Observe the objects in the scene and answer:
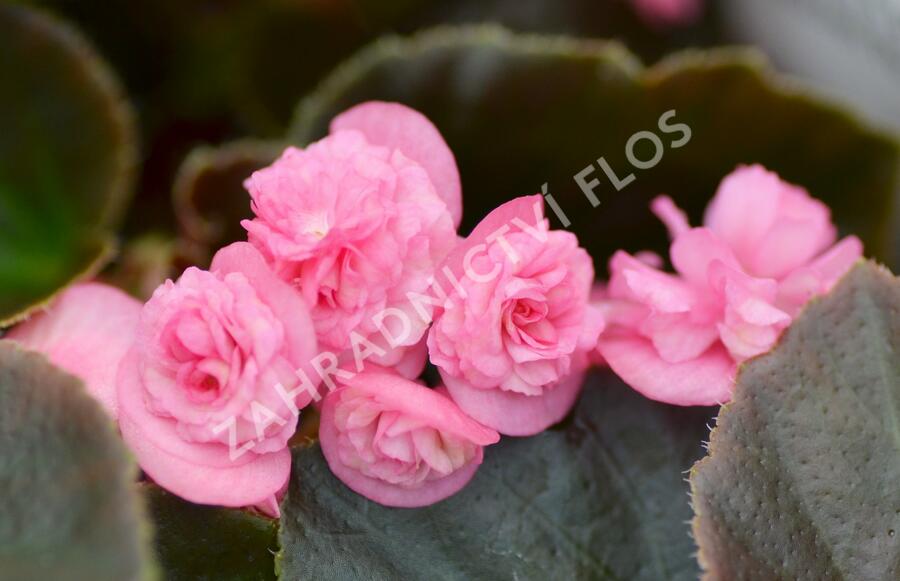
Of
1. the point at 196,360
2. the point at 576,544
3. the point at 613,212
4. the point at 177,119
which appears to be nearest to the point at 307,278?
the point at 196,360

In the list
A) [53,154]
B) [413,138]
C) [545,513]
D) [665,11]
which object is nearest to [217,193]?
[53,154]

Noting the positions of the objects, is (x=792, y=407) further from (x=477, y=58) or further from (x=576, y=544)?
(x=477, y=58)

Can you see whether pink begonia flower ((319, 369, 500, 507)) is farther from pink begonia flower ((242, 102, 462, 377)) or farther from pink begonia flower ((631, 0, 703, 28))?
pink begonia flower ((631, 0, 703, 28))

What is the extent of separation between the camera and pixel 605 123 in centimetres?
64

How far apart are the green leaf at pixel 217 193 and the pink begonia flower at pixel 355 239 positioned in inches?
8.3

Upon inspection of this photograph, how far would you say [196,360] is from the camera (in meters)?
0.41

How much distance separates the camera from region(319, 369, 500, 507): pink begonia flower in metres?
0.42

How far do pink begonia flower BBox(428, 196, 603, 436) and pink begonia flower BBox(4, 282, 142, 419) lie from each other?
6.2 inches

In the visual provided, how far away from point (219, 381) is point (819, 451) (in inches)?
10.7

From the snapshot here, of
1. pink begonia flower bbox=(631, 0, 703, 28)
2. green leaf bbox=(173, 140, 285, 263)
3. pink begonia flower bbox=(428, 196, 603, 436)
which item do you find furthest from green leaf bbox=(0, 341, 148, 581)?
pink begonia flower bbox=(631, 0, 703, 28)

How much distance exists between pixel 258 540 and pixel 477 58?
34cm

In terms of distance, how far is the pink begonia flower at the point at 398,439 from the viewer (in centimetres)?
42

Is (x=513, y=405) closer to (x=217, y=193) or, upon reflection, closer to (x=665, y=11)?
(x=217, y=193)

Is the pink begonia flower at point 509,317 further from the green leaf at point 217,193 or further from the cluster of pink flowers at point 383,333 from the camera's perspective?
the green leaf at point 217,193
